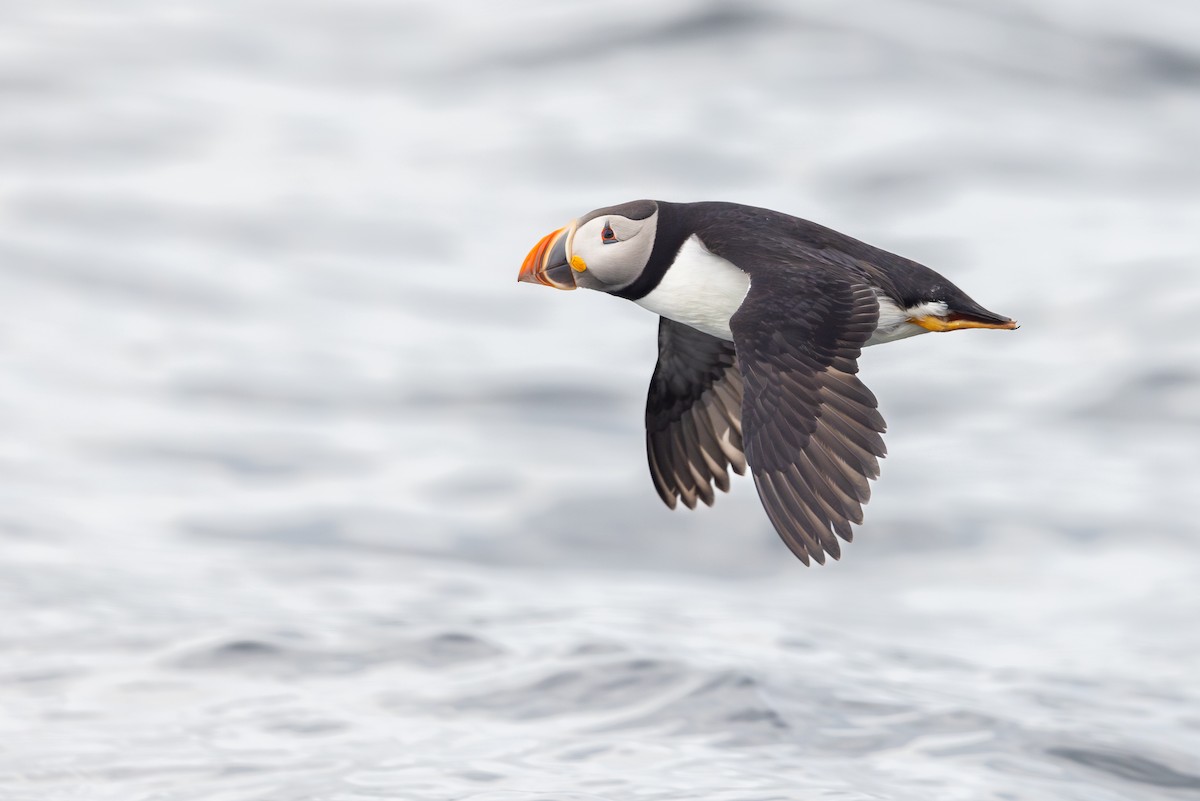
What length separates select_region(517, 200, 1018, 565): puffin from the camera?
19.1 feet

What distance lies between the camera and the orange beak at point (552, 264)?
652 centimetres

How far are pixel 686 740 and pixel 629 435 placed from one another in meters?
7.11

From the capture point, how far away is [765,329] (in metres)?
6.06

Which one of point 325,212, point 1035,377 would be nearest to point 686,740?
point 1035,377

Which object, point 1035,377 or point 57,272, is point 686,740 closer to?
point 1035,377

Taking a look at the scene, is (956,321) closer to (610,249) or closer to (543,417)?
(610,249)

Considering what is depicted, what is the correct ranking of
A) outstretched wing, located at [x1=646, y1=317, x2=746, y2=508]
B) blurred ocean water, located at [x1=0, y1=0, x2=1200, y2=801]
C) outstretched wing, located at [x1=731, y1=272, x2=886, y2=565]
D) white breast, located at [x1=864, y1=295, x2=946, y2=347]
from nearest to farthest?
outstretched wing, located at [x1=731, y1=272, x2=886, y2=565] < white breast, located at [x1=864, y1=295, x2=946, y2=347] < outstretched wing, located at [x1=646, y1=317, x2=746, y2=508] < blurred ocean water, located at [x1=0, y1=0, x2=1200, y2=801]

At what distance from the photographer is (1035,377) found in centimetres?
1781

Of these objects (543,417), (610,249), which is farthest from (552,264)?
(543,417)

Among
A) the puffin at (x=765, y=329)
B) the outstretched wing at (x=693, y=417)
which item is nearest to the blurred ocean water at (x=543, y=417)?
the outstretched wing at (x=693, y=417)

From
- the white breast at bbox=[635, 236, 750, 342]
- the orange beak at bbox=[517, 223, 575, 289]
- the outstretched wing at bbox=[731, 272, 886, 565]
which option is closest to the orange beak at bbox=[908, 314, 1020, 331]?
the outstretched wing at bbox=[731, 272, 886, 565]

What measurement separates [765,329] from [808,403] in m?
0.29

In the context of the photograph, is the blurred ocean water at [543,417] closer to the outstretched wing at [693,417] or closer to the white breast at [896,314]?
the outstretched wing at [693,417]

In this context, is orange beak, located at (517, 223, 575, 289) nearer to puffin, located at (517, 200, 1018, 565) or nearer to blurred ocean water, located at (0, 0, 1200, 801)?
puffin, located at (517, 200, 1018, 565)
